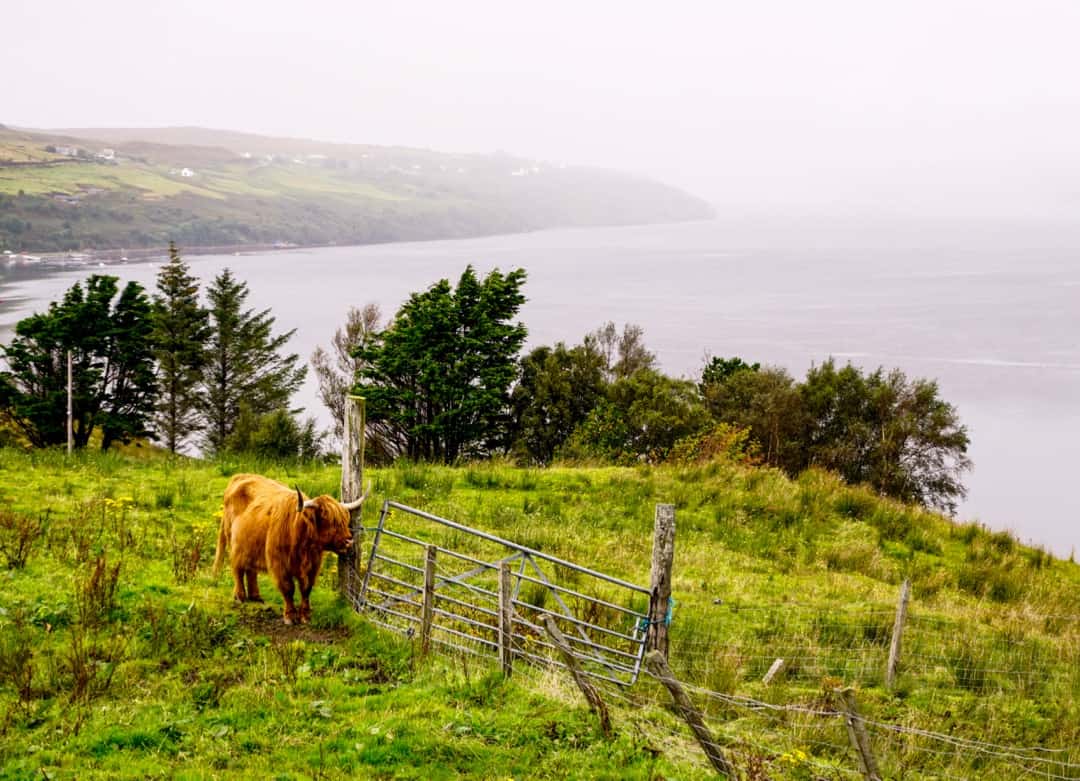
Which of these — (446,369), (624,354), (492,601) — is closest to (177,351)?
(446,369)

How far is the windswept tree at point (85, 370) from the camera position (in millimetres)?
41625

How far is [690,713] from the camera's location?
18.7ft

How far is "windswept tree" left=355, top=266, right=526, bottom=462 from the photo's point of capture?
4050 cm

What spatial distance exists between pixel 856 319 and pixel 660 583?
4540 inches

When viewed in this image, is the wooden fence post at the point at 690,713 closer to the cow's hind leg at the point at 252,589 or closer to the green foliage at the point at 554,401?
the cow's hind leg at the point at 252,589

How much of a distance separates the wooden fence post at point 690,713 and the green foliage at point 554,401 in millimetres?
39129

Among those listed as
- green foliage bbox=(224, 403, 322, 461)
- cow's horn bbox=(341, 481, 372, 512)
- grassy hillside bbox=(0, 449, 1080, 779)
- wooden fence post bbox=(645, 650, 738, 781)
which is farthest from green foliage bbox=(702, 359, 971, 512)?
wooden fence post bbox=(645, 650, 738, 781)

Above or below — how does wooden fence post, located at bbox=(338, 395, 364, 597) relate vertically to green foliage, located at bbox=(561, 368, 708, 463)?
above

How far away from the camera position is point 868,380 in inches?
1777

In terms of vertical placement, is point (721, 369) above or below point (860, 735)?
below

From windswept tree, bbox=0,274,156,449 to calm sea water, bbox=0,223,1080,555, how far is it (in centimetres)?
2638

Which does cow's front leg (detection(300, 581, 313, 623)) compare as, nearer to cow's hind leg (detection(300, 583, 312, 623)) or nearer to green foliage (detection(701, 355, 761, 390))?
cow's hind leg (detection(300, 583, 312, 623))

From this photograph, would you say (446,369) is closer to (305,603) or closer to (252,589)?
(252,589)

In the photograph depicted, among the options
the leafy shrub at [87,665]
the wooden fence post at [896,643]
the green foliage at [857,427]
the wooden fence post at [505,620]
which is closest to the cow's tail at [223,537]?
the leafy shrub at [87,665]
